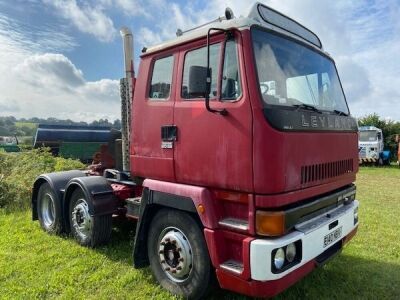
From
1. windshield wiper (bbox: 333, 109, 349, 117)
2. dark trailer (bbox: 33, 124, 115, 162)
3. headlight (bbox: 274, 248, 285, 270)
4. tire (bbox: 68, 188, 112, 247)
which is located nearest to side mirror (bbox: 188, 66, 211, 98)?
headlight (bbox: 274, 248, 285, 270)

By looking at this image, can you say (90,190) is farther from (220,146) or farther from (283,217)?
(283,217)

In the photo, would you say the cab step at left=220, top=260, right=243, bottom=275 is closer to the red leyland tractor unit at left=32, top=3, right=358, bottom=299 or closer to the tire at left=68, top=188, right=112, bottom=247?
Result: the red leyland tractor unit at left=32, top=3, right=358, bottom=299

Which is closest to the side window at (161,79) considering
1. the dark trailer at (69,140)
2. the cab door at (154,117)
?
the cab door at (154,117)

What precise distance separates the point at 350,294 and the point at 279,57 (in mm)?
2561

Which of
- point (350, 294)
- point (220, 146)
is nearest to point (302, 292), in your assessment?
point (350, 294)

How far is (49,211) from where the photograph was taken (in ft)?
19.9

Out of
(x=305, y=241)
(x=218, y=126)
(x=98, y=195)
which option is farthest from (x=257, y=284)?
(x=98, y=195)

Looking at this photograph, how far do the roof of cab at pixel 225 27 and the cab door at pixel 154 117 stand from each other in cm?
11

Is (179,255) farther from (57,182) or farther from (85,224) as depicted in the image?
(57,182)

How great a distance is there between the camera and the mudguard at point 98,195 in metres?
4.64

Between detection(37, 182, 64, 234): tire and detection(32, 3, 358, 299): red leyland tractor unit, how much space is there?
1.79 m

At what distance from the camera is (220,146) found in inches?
124

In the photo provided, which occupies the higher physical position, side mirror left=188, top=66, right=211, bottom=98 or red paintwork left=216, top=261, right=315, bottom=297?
side mirror left=188, top=66, right=211, bottom=98

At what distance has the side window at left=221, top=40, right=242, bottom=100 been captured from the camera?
10.2ft
